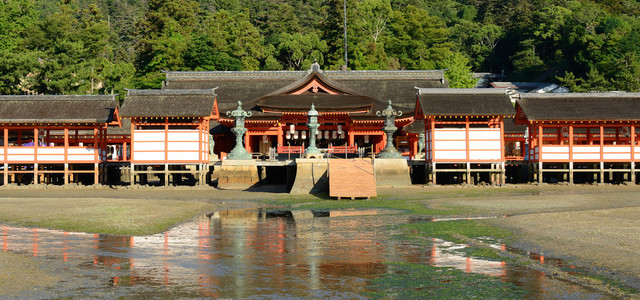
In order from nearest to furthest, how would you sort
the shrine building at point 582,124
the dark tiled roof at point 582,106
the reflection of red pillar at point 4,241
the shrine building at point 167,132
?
1. the reflection of red pillar at point 4,241
2. the shrine building at point 167,132
3. the dark tiled roof at point 582,106
4. the shrine building at point 582,124

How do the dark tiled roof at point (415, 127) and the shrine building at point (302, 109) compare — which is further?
the shrine building at point (302, 109)

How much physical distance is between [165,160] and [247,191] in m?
5.94

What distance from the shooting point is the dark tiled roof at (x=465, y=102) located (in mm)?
43781

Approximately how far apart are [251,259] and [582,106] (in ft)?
106

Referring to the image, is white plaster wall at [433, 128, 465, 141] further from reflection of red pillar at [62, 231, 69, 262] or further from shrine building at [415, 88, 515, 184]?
reflection of red pillar at [62, 231, 69, 262]

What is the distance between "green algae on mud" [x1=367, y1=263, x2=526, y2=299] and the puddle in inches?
14.3

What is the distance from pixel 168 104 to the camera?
44562 mm

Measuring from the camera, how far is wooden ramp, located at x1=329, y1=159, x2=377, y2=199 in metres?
36.7

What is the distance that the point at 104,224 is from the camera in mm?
25234

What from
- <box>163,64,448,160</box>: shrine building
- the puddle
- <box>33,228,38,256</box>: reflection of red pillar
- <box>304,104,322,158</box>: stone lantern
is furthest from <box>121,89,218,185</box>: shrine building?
<box>33,228,38,256</box>: reflection of red pillar

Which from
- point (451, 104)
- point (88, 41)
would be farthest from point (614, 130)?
point (88, 41)

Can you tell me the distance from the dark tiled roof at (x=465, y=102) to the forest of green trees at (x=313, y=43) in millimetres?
35606

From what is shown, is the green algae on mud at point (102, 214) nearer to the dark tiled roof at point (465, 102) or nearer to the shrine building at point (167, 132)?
the shrine building at point (167, 132)

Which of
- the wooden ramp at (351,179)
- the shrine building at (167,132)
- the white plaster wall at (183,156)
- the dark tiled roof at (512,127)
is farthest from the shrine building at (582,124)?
the white plaster wall at (183,156)
